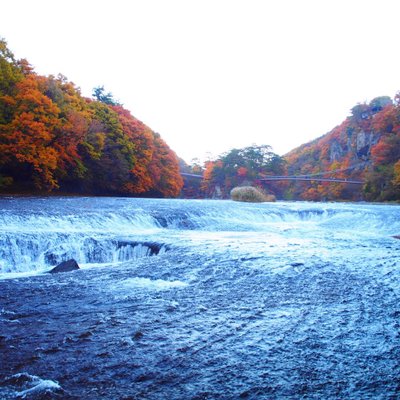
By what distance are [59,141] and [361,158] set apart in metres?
48.5

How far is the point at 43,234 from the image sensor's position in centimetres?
901

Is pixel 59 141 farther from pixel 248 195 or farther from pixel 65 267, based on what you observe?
pixel 65 267

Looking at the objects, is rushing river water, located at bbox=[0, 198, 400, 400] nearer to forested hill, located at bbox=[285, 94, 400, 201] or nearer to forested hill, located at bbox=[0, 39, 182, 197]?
forested hill, located at bbox=[0, 39, 182, 197]

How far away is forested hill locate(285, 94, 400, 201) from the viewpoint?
37.5 meters

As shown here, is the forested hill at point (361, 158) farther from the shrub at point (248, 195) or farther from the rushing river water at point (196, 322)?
the rushing river water at point (196, 322)

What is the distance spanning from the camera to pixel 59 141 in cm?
2531

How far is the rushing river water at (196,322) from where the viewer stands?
2.78 m

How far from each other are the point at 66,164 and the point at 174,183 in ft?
60.7

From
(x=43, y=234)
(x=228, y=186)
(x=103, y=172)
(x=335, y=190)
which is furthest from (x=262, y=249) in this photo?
(x=228, y=186)


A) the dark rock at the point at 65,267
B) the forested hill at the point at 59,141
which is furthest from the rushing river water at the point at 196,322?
the forested hill at the point at 59,141

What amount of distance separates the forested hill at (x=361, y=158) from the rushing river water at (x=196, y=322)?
30920 millimetres

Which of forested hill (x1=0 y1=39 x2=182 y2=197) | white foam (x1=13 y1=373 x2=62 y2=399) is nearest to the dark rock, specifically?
white foam (x1=13 y1=373 x2=62 y2=399)

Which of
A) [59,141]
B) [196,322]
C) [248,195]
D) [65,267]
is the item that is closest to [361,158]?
[248,195]

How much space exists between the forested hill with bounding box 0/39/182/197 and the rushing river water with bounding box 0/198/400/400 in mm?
15188
